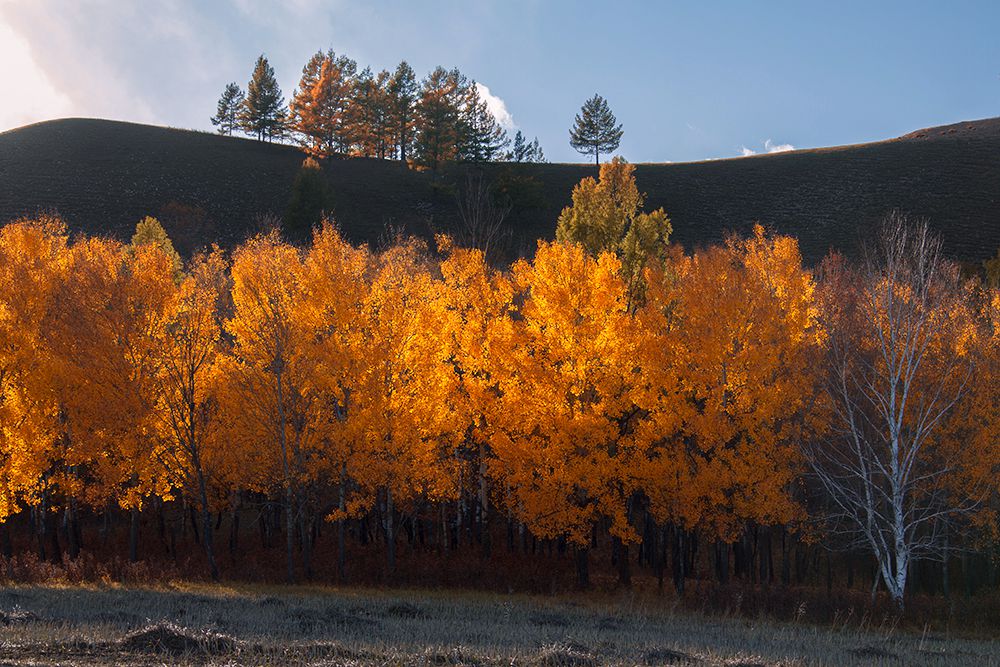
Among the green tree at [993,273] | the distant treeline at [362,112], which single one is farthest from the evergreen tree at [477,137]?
the green tree at [993,273]

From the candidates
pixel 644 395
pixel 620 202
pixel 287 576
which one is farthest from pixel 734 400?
pixel 620 202

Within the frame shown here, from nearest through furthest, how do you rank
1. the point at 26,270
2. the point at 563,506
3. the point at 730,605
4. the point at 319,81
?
1. the point at 730,605
2. the point at 563,506
3. the point at 26,270
4. the point at 319,81

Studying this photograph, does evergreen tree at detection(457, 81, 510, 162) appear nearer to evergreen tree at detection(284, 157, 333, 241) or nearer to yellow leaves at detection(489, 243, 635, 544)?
evergreen tree at detection(284, 157, 333, 241)

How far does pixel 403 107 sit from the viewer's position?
9181 centimetres

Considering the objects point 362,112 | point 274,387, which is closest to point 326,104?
point 362,112

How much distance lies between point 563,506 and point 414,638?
1041cm

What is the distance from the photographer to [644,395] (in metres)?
22.1

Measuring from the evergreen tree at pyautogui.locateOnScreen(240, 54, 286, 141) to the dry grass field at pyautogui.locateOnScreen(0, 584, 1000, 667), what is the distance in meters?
85.5

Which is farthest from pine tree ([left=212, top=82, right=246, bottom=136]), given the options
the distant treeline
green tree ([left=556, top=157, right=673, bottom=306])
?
green tree ([left=556, top=157, right=673, bottom=306])

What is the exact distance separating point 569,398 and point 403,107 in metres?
75.9

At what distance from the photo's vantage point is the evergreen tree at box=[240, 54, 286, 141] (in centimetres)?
9438

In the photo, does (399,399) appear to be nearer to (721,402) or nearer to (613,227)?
(721,402)

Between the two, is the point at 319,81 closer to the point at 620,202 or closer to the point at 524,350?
the point at 620,202

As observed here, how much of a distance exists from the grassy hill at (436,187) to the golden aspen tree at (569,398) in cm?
5023
